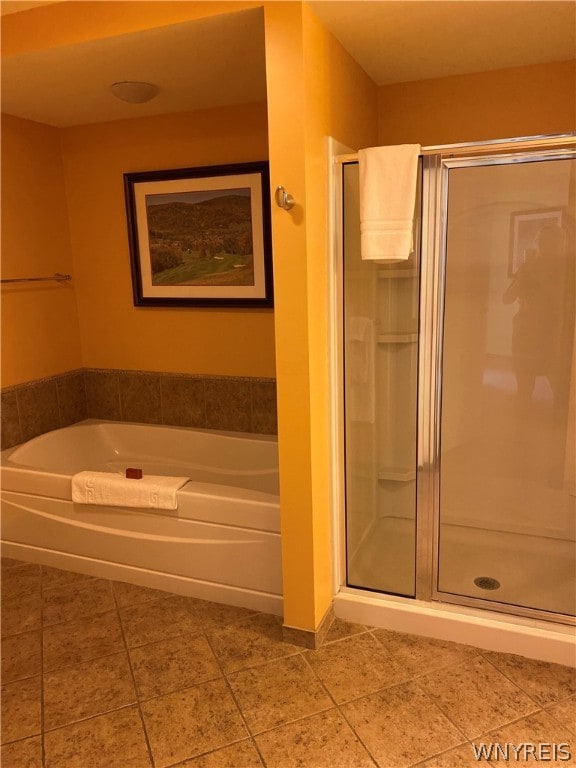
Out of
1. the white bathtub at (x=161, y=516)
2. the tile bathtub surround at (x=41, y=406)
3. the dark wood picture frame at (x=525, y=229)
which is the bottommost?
the white bathtub at (x=161, y=516)

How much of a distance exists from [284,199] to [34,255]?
A: 2.11 metres

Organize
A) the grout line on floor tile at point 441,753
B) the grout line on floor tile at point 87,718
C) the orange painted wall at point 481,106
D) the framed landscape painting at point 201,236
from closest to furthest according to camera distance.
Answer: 1. the grout line on floor tile at point 441,753
2. the grout line on floor tile at point 87,718
3. the orange painted wall at point 481,106
4. the framed landscape painting at point 201,236

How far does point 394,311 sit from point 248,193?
119 centimetres

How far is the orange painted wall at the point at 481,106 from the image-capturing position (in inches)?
106

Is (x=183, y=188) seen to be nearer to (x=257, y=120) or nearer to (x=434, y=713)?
(x=257, y=120)

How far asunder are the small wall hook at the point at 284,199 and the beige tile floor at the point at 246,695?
1.72m

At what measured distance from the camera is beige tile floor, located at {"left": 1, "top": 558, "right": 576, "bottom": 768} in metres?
1.89

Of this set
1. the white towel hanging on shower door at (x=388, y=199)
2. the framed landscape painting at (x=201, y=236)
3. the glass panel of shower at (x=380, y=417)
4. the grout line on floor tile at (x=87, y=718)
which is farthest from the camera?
the framed landscape painting at (x=201, y=236)

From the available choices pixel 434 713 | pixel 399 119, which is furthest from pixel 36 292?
pixel 434 713

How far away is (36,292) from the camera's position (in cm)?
355

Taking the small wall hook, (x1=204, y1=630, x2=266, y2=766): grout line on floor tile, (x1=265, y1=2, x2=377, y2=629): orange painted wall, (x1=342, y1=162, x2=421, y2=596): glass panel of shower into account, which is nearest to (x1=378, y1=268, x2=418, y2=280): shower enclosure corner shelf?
(x1=342, y1=162, x2=421, y2=596): glass panel of shower

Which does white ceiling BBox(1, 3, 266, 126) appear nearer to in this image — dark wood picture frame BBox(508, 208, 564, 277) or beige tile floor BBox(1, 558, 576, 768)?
dark wood picture frame BBox(508, 208, 564, 277)

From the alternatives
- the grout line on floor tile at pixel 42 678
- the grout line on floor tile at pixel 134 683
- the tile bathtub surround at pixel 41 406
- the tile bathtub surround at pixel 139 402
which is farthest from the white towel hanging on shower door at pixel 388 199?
the tile bathtub surround at pixel 41 406

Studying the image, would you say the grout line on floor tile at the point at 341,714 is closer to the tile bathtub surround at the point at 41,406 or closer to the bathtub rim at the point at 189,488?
the bathtub rim at the point at 189,488
